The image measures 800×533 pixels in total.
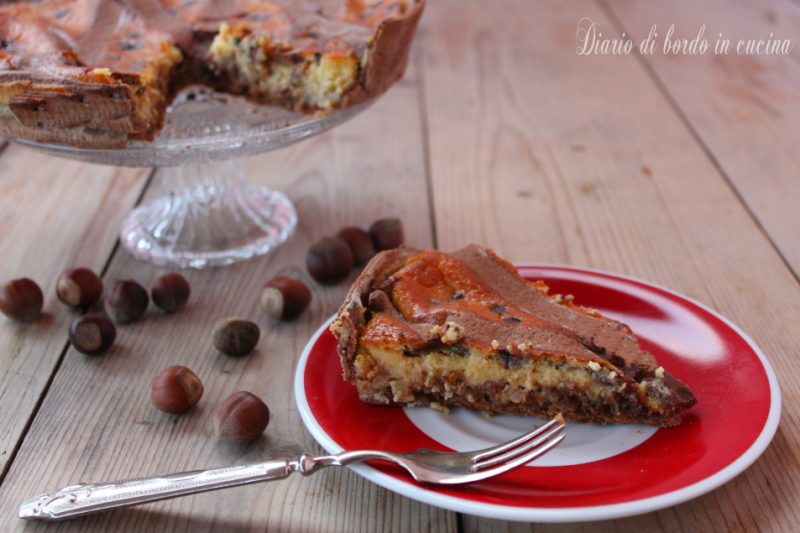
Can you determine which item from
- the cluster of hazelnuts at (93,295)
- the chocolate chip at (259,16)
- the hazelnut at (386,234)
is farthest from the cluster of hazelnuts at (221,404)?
the chocolate chip at (259,16)

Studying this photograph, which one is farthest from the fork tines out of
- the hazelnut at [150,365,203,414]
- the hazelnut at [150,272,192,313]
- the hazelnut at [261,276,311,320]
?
the hazelnut at [150,272,192,313]

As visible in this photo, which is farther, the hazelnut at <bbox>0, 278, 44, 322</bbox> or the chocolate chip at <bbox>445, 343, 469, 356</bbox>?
the hazelnut at <bbox>0, 278, 44, 322</bbox>

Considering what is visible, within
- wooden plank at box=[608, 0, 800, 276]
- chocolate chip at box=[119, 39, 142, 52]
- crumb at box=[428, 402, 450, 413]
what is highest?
chocolate chip at box=[119, 39, 142, 52]

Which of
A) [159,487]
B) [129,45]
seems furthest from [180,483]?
[129,45]

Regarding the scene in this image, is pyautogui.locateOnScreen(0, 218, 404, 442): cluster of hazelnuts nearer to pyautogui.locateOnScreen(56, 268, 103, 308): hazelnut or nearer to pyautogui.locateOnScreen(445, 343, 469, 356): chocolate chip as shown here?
pyautogui.locateOnScreen(56, 268, 103, 308): hazelnut

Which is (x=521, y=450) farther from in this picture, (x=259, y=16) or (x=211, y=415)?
(x=259, y=16)

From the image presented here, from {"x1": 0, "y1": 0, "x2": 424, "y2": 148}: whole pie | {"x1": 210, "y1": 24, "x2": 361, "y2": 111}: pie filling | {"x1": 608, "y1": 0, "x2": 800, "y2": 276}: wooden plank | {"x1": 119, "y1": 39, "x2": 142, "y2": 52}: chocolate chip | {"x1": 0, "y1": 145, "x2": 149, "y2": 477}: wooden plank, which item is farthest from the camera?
{"x1": 608, "y1": 0, "x2": 800, "y2": 276}: wooden plank

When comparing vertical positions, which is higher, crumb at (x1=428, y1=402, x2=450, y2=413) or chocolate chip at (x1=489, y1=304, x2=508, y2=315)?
chocolate chip at (x1=489, y1=304, x2=508, y2=315)
